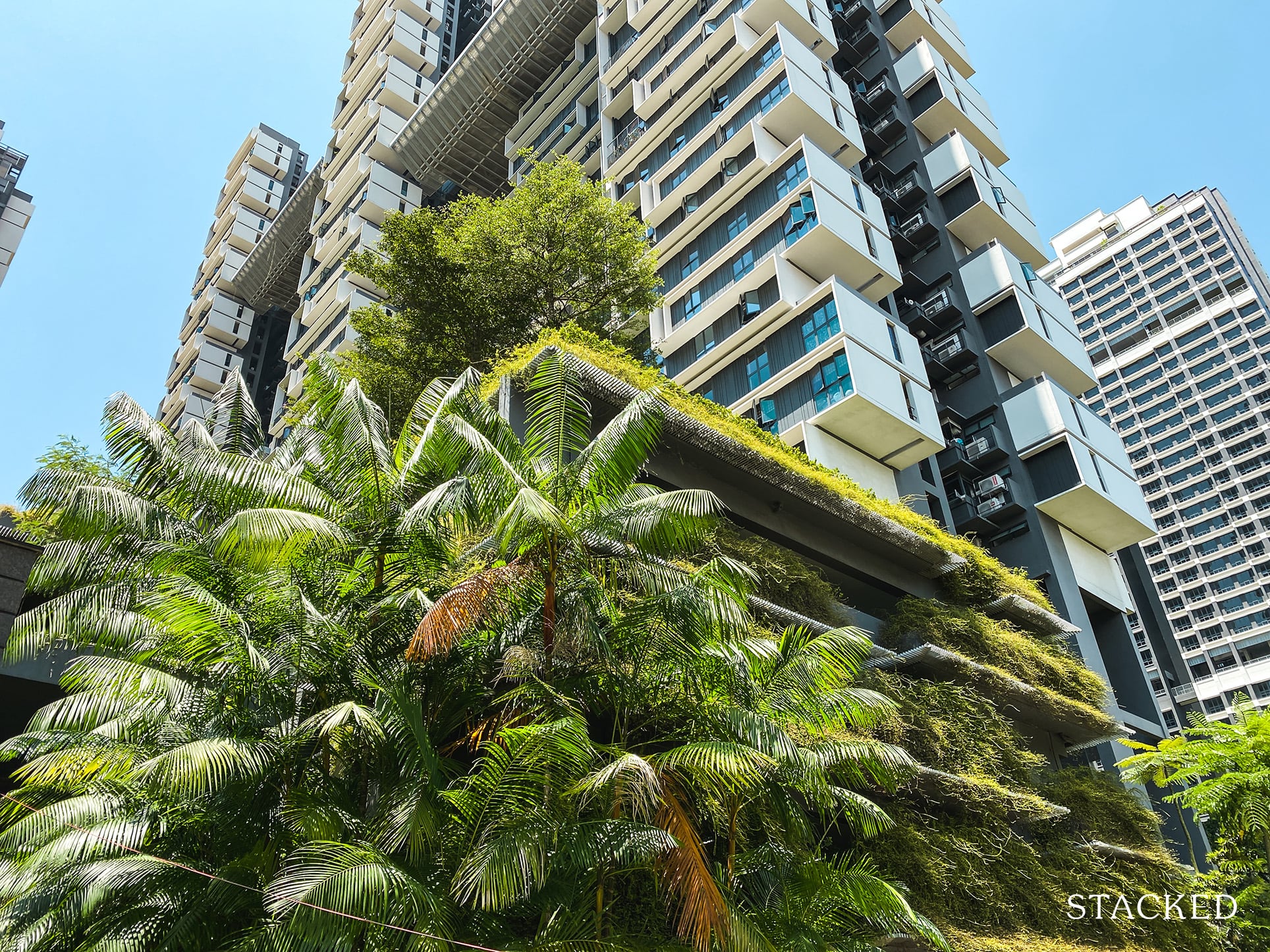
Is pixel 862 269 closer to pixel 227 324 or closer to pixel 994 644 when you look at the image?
pixel 994 644

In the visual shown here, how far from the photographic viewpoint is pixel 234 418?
14555mm

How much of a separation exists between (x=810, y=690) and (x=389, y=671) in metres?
4.79

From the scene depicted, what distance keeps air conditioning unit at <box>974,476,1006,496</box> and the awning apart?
35.7 metres

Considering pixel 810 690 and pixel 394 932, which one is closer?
pixel 394 932

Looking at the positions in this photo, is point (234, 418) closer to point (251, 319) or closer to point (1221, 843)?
point (1221, 843)

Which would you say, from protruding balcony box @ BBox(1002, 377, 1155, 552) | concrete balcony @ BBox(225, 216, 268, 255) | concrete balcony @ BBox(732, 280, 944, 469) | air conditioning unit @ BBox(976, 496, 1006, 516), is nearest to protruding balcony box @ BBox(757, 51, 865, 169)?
concrete balcony @ BBox(732, 280, 944, 469)

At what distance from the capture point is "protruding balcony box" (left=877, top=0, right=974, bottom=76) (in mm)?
46844

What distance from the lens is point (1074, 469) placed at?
32.8m

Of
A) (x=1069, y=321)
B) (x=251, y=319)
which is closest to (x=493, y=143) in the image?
(x=251, y=319)

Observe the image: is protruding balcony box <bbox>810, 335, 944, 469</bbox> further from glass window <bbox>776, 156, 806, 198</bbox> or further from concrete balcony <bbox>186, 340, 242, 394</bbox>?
concrete balcony <bbox>186, 340, 242, 394</bbox>

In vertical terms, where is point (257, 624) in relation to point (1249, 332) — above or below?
below

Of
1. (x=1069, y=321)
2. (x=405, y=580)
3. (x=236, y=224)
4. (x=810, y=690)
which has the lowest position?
(x=810, y=690)

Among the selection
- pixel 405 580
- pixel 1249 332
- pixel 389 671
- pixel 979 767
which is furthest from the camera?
pixel 1249 332

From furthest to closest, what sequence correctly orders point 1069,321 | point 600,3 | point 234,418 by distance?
point 600,3, point 1069,321, point 234,418
